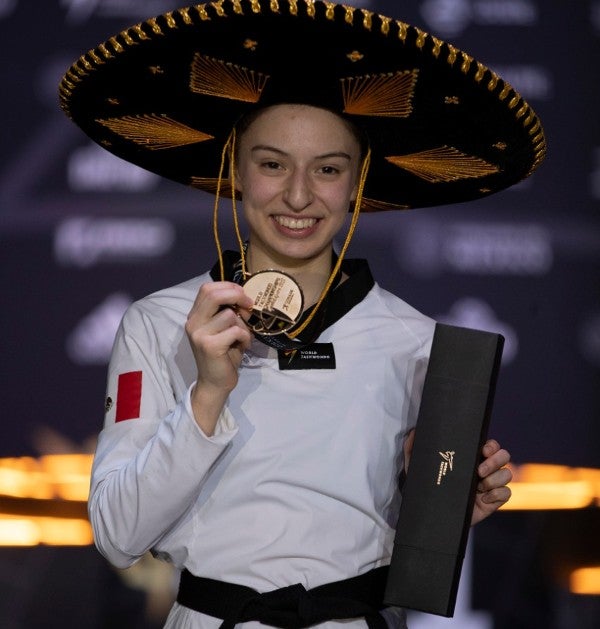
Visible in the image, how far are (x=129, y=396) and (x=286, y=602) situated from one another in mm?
367

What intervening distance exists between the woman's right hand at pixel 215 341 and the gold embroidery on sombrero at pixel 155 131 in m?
0.47

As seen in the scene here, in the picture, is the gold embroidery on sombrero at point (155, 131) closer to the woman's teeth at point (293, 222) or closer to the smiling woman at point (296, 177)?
the smiling woman at point (296, 177)

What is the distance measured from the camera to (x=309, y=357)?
1.78 metres

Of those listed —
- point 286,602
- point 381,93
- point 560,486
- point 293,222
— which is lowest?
point 560,486

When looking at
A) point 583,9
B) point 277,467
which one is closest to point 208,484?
point 277,467

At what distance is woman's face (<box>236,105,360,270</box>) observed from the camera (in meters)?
1.76

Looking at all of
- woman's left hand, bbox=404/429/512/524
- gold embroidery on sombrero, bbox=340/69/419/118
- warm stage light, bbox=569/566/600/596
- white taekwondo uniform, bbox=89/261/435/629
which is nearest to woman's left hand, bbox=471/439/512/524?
woman's left hand, bbox=404/429/512/524

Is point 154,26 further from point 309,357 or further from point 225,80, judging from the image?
point 309,357

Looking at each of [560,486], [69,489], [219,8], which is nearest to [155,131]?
[219,8]

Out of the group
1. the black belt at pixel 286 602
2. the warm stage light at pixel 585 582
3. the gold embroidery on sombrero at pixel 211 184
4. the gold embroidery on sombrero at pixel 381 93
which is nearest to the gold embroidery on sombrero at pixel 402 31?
the gold embroidery on sombrero at pixel 381 93

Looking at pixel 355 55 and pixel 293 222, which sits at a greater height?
pixel 355 55

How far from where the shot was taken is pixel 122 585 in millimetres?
3227

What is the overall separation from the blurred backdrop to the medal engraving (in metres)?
1.55

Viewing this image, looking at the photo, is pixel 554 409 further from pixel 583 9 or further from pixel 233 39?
pixel 233 39
